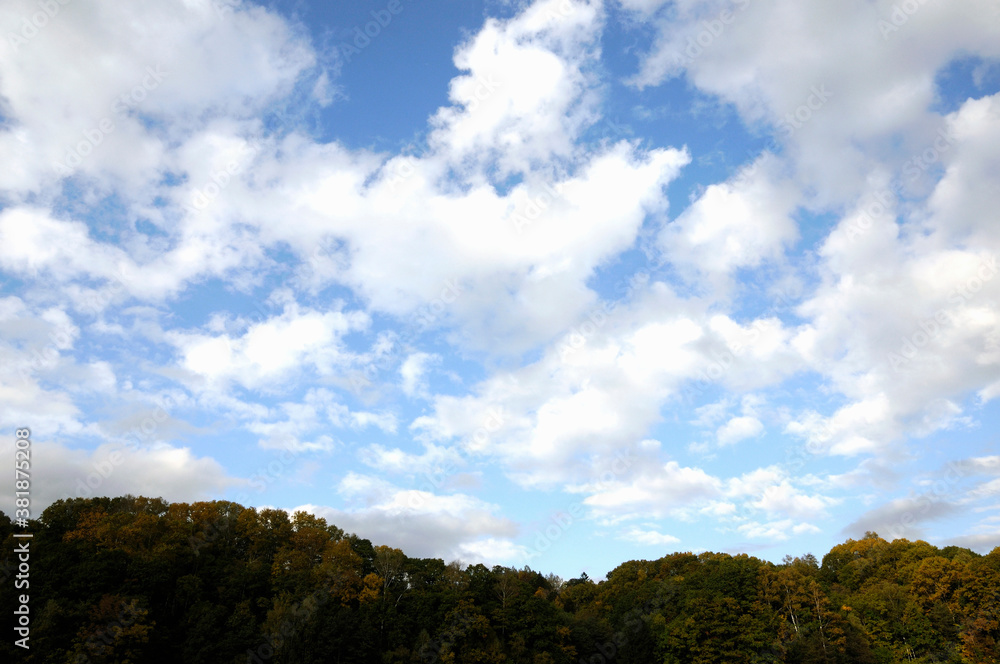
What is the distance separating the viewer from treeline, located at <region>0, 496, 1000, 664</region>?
63.1m

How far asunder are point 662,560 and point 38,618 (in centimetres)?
10293

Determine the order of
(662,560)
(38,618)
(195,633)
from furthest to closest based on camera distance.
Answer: (662,560), (195,633), (38,618)

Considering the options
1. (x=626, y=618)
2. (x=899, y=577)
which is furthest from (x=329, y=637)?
(x=899, y=577)

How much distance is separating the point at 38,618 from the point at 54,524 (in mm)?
25375

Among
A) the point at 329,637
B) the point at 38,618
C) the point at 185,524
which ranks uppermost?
the point at 185,524

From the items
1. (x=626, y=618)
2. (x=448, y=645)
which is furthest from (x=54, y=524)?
(x=626, y=618)

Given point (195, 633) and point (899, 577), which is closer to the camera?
point (195, 633)

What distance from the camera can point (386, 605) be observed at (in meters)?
79.3

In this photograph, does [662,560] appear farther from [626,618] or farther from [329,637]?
[329,637]

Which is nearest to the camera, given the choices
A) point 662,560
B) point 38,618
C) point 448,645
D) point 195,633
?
point 38,618

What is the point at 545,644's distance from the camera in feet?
262

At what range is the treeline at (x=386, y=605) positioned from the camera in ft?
207

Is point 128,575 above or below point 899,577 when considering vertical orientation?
above

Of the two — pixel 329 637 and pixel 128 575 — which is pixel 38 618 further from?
pixel 329 637
